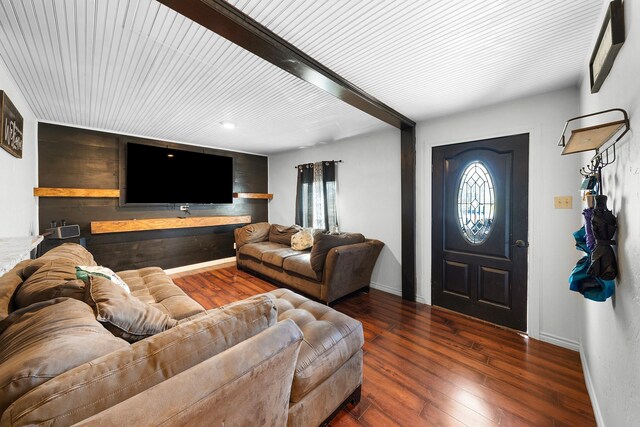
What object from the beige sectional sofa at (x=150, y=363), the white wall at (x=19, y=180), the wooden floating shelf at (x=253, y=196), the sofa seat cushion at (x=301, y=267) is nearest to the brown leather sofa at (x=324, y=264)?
the sofa seat cushion at (x=301, y=267)

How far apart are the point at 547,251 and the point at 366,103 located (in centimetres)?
214

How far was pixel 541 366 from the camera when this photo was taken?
1.96 meters

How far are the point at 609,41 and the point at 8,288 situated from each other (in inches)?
125

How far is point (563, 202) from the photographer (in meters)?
2.19

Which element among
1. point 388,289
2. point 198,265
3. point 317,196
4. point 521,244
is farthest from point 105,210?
point 521,244

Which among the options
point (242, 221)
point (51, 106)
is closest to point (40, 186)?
point (51, 106)

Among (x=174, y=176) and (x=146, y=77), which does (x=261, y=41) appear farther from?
(x=174, y=176)

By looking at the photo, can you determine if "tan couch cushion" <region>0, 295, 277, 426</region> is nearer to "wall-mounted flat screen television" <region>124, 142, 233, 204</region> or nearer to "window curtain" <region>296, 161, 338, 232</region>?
"window curtain" <region>296, 161, 338, 232</region>

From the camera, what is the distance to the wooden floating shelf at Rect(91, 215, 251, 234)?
365 cm

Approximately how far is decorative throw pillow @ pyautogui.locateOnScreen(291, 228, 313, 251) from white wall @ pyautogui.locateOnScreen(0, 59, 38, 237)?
9.95 feet

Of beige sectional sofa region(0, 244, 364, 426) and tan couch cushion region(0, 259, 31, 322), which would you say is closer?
beige sectional sofa region(0, 244, 364, 426)

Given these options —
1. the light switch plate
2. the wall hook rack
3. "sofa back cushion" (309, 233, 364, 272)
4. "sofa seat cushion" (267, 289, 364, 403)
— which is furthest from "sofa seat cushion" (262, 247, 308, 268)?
the wall hook rack

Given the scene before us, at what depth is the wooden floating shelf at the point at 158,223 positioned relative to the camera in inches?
Answer: 144

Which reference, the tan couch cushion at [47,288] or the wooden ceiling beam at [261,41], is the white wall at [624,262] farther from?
the tan couch cushion at [47,288]
